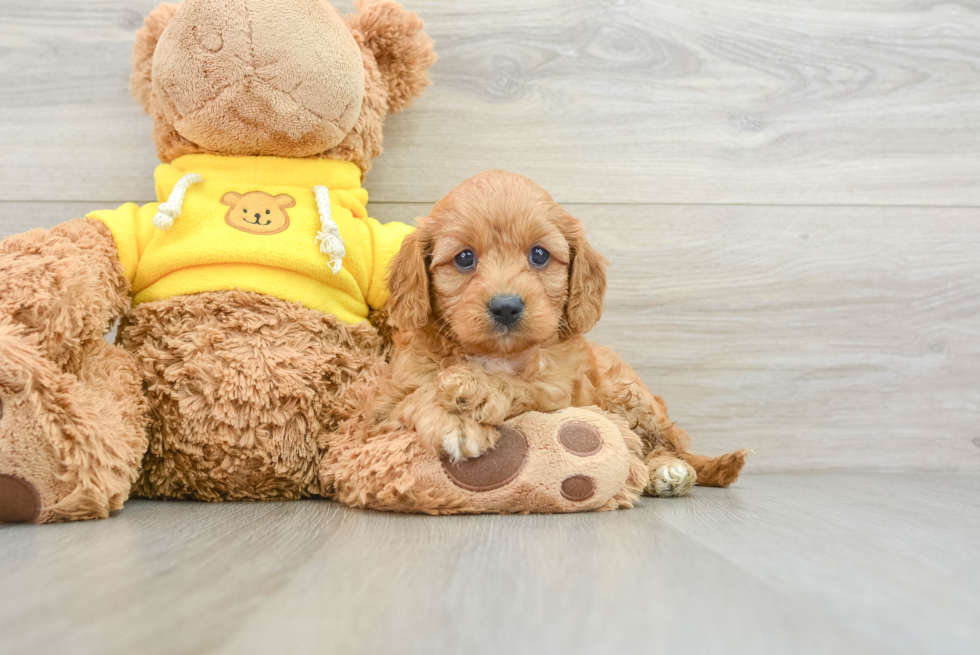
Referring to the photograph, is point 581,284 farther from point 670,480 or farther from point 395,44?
point 395,44

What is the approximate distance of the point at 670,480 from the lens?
1.60m

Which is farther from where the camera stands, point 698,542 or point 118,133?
point 118,133

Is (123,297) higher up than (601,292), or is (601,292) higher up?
(601,292)

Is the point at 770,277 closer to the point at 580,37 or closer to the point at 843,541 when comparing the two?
the point at 580,37

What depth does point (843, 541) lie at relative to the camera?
1.18 metres

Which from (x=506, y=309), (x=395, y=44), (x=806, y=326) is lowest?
(x=806, y=326)

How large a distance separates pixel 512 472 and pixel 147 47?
1.36 metres

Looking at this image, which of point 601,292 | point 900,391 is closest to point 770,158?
point 900,391

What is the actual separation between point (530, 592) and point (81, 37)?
2024 millimetres

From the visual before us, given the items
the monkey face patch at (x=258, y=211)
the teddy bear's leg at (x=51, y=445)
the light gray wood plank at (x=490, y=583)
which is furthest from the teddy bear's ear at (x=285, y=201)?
the light gray wood plank at (x=490, y=583)

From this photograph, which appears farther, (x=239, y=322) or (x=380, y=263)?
(x=380, y=263)

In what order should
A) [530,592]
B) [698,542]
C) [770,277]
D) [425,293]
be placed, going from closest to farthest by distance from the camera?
[530,592] → [698,542] → [425,293] → [770,277]

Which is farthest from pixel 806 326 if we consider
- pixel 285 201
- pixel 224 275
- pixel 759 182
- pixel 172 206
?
pixel 172 206

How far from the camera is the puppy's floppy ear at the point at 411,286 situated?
4.79 ft
